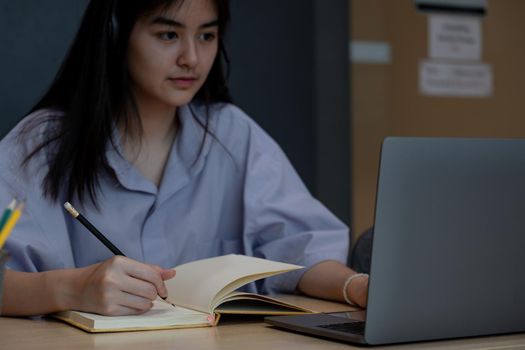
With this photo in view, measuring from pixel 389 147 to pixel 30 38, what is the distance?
3.95ft

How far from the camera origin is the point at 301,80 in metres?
2.39

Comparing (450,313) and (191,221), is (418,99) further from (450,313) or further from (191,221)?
(450,313)

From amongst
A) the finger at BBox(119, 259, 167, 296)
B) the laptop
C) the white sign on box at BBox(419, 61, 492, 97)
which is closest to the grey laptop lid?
the laptop

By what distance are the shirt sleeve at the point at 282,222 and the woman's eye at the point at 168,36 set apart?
0.29 meters

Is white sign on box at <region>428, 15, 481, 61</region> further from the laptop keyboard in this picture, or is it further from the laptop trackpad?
the laptop keyboard

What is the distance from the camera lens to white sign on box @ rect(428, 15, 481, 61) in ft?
9.75

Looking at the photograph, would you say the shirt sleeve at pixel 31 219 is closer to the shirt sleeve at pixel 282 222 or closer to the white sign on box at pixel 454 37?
the shirt sleeve at pixel 282 222

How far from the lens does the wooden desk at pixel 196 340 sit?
109 centimetres

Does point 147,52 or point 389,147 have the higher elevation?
point 147,52

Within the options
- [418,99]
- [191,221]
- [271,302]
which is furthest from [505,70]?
[271,302]

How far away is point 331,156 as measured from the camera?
8.05 feet

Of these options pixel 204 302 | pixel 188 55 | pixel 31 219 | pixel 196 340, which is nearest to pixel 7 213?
pixel 196 340

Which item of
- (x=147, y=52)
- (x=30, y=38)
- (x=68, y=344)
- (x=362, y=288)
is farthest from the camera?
(x=30, y=38)

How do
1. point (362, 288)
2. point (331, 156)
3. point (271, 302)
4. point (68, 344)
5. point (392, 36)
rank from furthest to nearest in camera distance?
point (392, 36) < point (331, 156) < point (362, 288) < point (271, 302) < point (68, 344)
